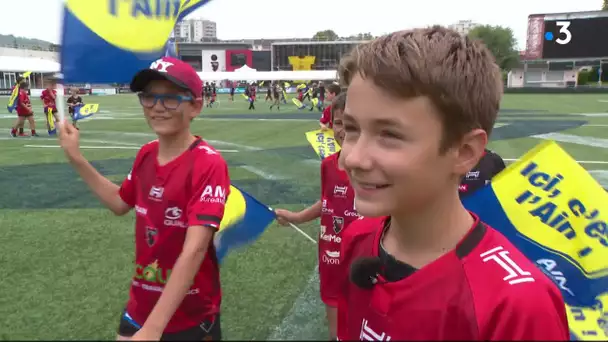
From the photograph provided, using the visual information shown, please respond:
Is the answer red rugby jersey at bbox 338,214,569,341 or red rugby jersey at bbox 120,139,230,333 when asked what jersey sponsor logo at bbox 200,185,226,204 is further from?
red rugby jersey at bbox 338,214,569,341

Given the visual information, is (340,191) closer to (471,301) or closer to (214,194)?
(214,194)

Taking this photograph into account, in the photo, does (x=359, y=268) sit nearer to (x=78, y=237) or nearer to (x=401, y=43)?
(x=401, y=43)

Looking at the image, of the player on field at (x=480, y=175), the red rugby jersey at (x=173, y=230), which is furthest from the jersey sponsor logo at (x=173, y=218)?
the player on field at (x=480, y=175)

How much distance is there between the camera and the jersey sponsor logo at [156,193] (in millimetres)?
2293

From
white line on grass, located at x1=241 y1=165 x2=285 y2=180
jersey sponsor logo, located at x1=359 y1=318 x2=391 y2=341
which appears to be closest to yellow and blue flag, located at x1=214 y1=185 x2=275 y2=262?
jersey sponsor logo, located at x1=359 y1=318 x2=391 y2=341

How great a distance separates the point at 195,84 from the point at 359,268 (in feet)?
4.34

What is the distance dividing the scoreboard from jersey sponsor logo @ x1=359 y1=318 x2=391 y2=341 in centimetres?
5334

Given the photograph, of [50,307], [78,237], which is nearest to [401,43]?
[50,307]

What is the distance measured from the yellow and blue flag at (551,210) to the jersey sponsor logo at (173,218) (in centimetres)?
133

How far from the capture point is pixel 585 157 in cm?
1109

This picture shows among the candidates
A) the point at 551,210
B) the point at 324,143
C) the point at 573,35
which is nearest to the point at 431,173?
the point at 551,210

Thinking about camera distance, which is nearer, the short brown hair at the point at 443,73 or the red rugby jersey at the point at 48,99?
the short brown hair at the point at 443,73

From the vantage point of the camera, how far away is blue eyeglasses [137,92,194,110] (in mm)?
2221

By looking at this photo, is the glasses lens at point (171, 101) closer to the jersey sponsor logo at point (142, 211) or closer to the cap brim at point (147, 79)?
the cap brim at point (147, 79)
